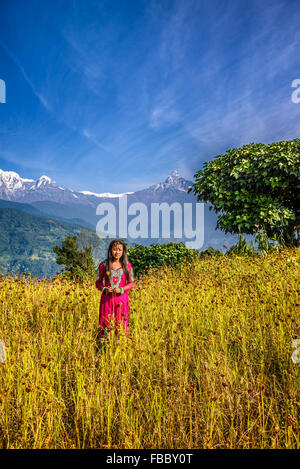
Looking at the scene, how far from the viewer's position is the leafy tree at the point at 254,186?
9.57 meters

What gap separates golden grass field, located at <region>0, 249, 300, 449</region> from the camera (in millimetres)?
1906

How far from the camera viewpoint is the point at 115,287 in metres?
3.35

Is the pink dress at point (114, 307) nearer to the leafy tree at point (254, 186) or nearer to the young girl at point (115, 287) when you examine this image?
the young girl at point (115, 287)

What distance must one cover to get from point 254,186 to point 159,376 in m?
9.59

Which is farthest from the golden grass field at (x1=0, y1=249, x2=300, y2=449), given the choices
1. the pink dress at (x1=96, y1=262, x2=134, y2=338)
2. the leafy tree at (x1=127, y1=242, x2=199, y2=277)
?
the leafy tree at (x1=127, y1=242, x2=199, y2=277)

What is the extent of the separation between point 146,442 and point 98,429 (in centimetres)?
40

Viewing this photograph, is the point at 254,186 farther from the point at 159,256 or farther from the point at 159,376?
the point at 159,376

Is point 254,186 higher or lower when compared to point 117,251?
higher

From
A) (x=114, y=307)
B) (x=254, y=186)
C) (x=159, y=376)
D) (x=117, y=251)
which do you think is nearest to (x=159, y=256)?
(x=254, y=186)

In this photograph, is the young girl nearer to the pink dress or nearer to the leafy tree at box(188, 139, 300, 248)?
the pink dress

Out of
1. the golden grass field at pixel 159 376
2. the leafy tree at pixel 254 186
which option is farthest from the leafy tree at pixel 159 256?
the golden grass field at pixel 159 376

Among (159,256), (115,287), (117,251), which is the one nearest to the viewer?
(115,287)

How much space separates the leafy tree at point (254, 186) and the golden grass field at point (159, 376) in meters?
4.81

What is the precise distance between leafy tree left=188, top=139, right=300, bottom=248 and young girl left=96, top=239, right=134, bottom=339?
6.96 meters
